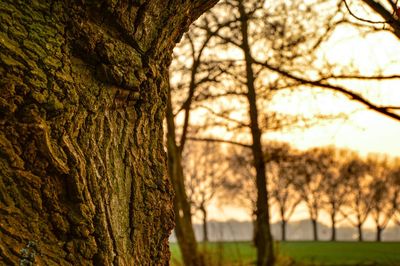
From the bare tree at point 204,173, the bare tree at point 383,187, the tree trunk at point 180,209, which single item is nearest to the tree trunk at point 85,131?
the tree trunk at point 180,209

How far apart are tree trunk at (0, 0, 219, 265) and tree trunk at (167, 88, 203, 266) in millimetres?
6697

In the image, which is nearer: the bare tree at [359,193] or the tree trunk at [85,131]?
the tree trunk at [85,131]

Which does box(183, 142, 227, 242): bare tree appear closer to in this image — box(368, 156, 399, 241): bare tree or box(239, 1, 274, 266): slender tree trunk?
box(368, 156, 399, 241): bare tree

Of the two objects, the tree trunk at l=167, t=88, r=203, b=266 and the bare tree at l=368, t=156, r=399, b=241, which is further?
the bare tree at l=368, t=156, r=399, b=241

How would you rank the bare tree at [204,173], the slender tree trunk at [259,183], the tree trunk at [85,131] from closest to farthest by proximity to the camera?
the tree trunk at [85,131] → the slender tree trunk at [259,183] → the bare tree at [204,173]

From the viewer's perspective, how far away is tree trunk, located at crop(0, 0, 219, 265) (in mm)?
1781

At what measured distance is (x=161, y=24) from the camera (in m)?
2.28

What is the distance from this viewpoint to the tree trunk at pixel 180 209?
8.90m

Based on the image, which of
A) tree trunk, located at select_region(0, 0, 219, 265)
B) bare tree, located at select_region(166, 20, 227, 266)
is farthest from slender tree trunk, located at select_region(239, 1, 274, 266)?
tree trunk, located at select_region(0, 0, 219, 265)

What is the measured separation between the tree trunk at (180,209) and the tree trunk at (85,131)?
670 cm

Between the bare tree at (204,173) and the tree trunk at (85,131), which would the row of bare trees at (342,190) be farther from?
the tree trunk at (85,131)

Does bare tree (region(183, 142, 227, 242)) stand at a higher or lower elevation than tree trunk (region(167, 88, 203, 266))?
higher

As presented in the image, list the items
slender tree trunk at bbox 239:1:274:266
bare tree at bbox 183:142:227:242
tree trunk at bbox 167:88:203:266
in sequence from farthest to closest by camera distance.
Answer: bare tree at bbox 183:142:227:242 → slender tree trunk at bbox 239:1:274:266 → tree trunk at bbox 167:88:203:266

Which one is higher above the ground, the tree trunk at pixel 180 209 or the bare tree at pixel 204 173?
the bare tree at pixel 204 173
